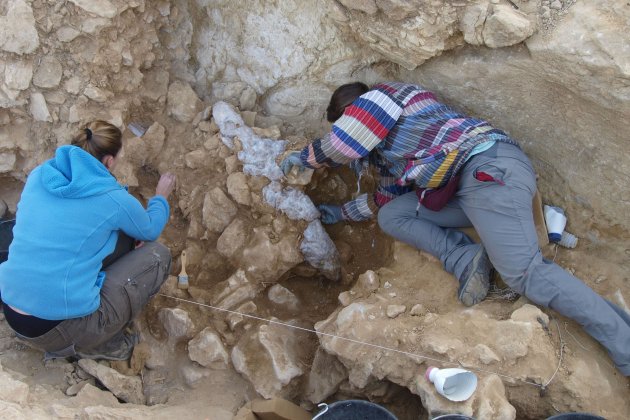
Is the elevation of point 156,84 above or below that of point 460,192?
above

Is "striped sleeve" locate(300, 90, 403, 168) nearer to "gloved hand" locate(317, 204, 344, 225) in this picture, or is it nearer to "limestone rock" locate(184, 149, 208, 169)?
"gloved hand" locate(317, 204, 344, 225)

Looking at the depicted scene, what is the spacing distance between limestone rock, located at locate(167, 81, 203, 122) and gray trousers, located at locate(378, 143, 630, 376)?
161cm

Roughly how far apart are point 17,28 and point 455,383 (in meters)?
2.86

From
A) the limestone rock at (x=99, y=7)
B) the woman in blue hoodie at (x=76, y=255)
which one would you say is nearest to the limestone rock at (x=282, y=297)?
the woman in blue hoodie at (x=76, y=255)

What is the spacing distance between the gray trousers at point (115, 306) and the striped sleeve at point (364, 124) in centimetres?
108

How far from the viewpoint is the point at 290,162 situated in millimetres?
3320

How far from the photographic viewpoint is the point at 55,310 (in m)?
2.41

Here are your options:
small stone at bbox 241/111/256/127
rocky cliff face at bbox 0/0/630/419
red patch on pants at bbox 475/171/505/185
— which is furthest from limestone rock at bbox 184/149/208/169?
red patch on pants at bbox 475/171/505/185

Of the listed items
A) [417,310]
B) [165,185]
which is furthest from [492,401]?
[165,185]

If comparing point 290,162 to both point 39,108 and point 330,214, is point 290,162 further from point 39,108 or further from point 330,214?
point 39,108

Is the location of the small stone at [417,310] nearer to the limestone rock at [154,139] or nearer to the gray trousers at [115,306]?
the gray trousers at [115,306]

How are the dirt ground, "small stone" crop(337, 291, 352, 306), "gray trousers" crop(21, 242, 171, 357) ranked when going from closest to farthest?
"gray trousers" crop(21, 242, 171, 357) → the dirt ground → "small stone" crop(337, 291, 352, 306)

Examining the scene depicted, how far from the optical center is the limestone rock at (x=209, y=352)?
2.90 meters

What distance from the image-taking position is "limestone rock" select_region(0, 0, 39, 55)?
300 centimetres
